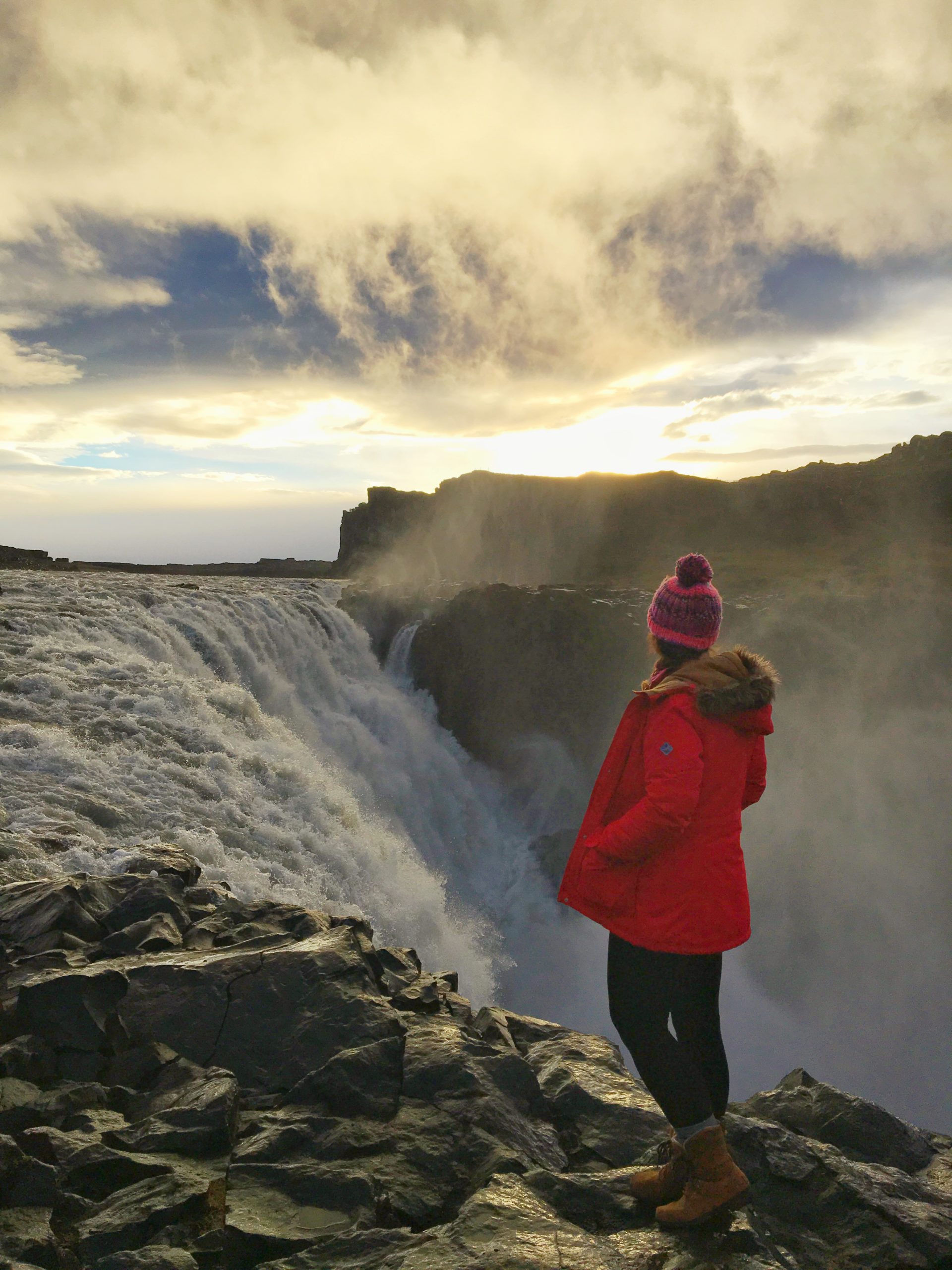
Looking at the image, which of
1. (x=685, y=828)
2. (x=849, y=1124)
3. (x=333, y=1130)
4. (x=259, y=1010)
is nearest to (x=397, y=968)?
(x=259, y=1010)

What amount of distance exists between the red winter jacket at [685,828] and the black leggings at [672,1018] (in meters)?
0.14

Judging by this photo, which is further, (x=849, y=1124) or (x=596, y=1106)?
(x=849, y=1124)

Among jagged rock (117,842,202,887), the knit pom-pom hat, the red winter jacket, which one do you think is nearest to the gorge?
jagged rock (117,842,202,887)

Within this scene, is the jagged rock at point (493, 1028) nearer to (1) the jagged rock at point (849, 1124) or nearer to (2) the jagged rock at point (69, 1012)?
(1) the jagged rock at point (849, 1124)

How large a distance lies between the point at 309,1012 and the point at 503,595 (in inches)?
1074

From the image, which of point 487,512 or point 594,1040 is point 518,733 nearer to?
point 594,1040

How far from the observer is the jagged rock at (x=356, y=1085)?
164 inches

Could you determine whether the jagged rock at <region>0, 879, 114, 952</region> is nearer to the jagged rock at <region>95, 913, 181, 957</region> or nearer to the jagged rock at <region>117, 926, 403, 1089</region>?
the jagged rock at <region>95, 913, 181, 957</region>

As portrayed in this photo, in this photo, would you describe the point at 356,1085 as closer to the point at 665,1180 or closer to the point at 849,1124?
the point at 665,1180

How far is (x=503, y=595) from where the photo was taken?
31.6 m

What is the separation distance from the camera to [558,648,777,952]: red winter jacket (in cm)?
321

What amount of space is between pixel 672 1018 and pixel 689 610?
6.20 feet

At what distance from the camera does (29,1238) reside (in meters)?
2.95

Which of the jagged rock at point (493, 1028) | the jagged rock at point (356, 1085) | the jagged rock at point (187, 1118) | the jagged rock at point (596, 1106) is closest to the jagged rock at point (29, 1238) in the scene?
the jagged rock at point (187, 1118)
